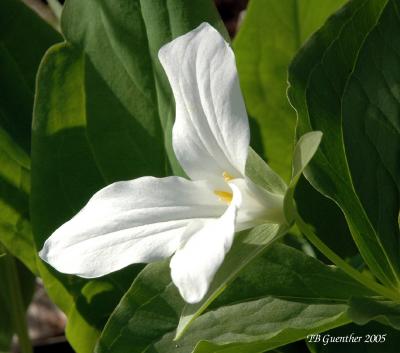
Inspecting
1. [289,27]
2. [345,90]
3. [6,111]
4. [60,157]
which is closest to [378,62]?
[345,90]

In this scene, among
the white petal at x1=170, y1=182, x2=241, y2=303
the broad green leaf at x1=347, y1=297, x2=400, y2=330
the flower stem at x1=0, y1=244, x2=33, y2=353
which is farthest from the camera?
the flower stem at x1=0, y1=244, x2=33, y2=353

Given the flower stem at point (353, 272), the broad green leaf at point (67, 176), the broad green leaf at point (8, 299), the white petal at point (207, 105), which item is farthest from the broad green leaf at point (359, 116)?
the broad green leaf at point (8, 299)

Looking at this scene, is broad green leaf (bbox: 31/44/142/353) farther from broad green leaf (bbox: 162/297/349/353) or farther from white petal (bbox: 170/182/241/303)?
white petal (bbox: 170/182/241/303)

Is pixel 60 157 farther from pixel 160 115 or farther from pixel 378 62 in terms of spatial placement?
pixel 378 62

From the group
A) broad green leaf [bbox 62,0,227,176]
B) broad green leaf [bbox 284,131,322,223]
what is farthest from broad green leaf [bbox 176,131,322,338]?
broad green leaf [bbox 62,0,227,176]

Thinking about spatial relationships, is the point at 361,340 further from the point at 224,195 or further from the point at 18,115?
the point at 18,115

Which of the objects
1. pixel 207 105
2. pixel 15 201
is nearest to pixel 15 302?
pixel 15 201
